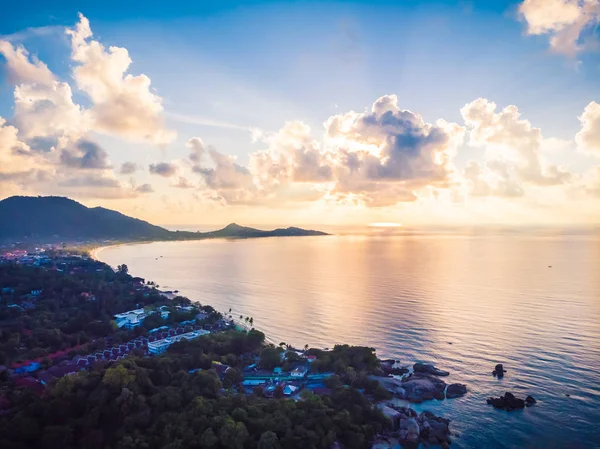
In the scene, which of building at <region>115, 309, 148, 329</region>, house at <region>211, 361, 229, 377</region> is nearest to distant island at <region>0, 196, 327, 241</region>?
building at <region>115, 309, 148, 329</region>

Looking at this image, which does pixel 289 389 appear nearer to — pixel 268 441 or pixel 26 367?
pixel 268 441

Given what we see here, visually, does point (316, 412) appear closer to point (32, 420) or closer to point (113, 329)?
point (32, 420)

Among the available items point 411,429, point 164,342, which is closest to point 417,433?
point 411,429

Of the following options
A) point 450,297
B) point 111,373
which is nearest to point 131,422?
point 111,373

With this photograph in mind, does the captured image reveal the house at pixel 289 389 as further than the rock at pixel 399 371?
No

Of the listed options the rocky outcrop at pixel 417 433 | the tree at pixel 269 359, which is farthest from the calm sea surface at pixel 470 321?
the tree at pixel 269 359

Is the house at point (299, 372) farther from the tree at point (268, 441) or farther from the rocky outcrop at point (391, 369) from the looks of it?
the tree at point (268, 441)
